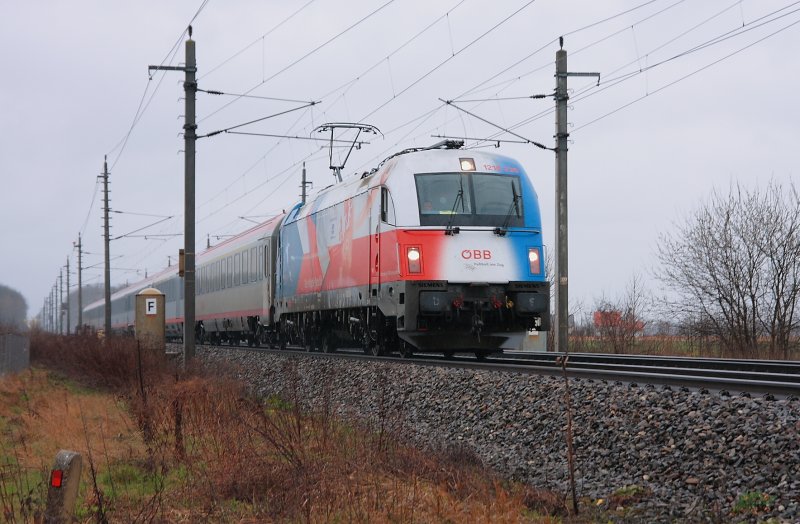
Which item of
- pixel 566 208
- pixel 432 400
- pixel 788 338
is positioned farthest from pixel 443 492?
pixel 788 338

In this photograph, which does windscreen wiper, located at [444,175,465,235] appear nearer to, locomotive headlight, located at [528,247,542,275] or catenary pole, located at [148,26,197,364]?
locomotive headlight, located at [528,247,542,275]

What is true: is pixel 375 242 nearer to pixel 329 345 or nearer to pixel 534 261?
pixel 534 261

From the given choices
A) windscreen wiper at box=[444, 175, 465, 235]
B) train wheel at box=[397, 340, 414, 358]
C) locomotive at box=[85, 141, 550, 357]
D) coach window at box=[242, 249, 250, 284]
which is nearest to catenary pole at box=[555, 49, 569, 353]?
locomotive at box=[85, 141, 550, 357]

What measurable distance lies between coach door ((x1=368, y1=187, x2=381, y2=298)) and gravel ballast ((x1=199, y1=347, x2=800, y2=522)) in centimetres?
297

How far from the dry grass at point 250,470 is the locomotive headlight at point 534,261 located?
16.3 feet

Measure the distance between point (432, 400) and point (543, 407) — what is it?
2554 mm


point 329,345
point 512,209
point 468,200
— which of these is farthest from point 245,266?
point 512,209

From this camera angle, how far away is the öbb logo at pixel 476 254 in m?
16.4

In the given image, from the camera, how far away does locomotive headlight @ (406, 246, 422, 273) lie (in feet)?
53.0

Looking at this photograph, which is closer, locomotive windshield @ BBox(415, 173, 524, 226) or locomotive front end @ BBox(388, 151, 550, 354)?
locomotive front end @ BBox(388, 151, 550, 354)

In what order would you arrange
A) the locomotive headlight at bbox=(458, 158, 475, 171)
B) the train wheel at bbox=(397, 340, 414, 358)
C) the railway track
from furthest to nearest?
the train wheel at bbox=(397, 340, 414, 358) → the locomotive headlight at bbox=(458, 158, 475, 171) → the railway track

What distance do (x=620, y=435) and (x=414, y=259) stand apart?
717 centimetres

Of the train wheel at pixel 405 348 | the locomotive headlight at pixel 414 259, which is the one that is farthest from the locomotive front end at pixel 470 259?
the train wheel at pixel 405 348

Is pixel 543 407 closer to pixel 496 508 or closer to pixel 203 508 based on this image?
pixel 496 508
